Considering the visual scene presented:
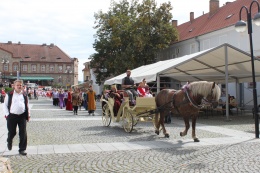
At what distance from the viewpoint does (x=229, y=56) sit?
18297 mm

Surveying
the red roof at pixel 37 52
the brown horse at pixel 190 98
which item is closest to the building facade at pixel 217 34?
the brown horse at pixel 190 98

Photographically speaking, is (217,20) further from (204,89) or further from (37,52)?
(37,52)

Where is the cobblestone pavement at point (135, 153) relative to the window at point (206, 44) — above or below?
below

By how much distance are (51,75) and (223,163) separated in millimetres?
102563

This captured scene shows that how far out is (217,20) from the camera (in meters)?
40.7

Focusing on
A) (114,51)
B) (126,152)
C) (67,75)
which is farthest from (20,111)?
(67,75)

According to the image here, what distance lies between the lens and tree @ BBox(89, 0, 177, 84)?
3850 cm

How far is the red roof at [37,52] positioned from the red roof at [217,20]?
A: 209 ft

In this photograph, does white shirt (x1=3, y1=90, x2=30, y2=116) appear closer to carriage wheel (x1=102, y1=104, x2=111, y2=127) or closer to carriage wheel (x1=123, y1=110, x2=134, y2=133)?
carriage wheel (x1=123, y1=110, x2=134, y2=133)

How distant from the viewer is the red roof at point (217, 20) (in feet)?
120

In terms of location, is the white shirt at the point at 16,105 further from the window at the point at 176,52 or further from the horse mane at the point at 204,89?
the window at the point at 176,52

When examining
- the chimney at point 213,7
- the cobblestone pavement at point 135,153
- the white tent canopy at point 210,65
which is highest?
the chimney at point 213,7

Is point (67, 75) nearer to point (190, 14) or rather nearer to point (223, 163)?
point (190, 14)

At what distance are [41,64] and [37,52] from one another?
188 inches
